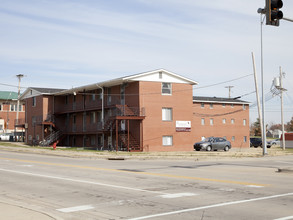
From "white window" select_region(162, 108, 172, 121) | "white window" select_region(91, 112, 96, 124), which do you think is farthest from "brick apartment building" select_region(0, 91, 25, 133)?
"white window" select_region(162, 108, 172, 121)

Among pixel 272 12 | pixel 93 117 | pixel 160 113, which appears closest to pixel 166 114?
pixel 160 113

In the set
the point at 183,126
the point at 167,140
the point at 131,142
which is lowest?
the point at 131,142

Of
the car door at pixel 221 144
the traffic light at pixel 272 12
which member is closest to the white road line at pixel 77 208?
the traffic light at pixel 272 12

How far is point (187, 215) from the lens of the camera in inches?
340

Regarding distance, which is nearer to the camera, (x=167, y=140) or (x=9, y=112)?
(x=167, y=140)

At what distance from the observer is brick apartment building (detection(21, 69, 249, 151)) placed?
4419 cm

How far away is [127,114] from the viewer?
4312 centimetres

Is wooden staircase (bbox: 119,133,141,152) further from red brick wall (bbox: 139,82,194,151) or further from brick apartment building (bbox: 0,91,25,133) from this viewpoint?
brick apartment building (bbox: 0,91,25,133)

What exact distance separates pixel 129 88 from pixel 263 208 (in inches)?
1457

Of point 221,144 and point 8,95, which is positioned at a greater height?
point 8,95

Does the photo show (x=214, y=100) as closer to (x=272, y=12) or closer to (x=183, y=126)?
(x=183, y=126)

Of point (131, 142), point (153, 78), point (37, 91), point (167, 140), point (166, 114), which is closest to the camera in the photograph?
point (131, 142)

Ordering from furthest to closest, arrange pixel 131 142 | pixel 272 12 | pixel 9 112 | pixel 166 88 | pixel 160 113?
pixel 9 112
pixel 166 88
pixel 160 113
pixel 131 142
pixel 272 12

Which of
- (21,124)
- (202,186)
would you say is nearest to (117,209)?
(202,186)
